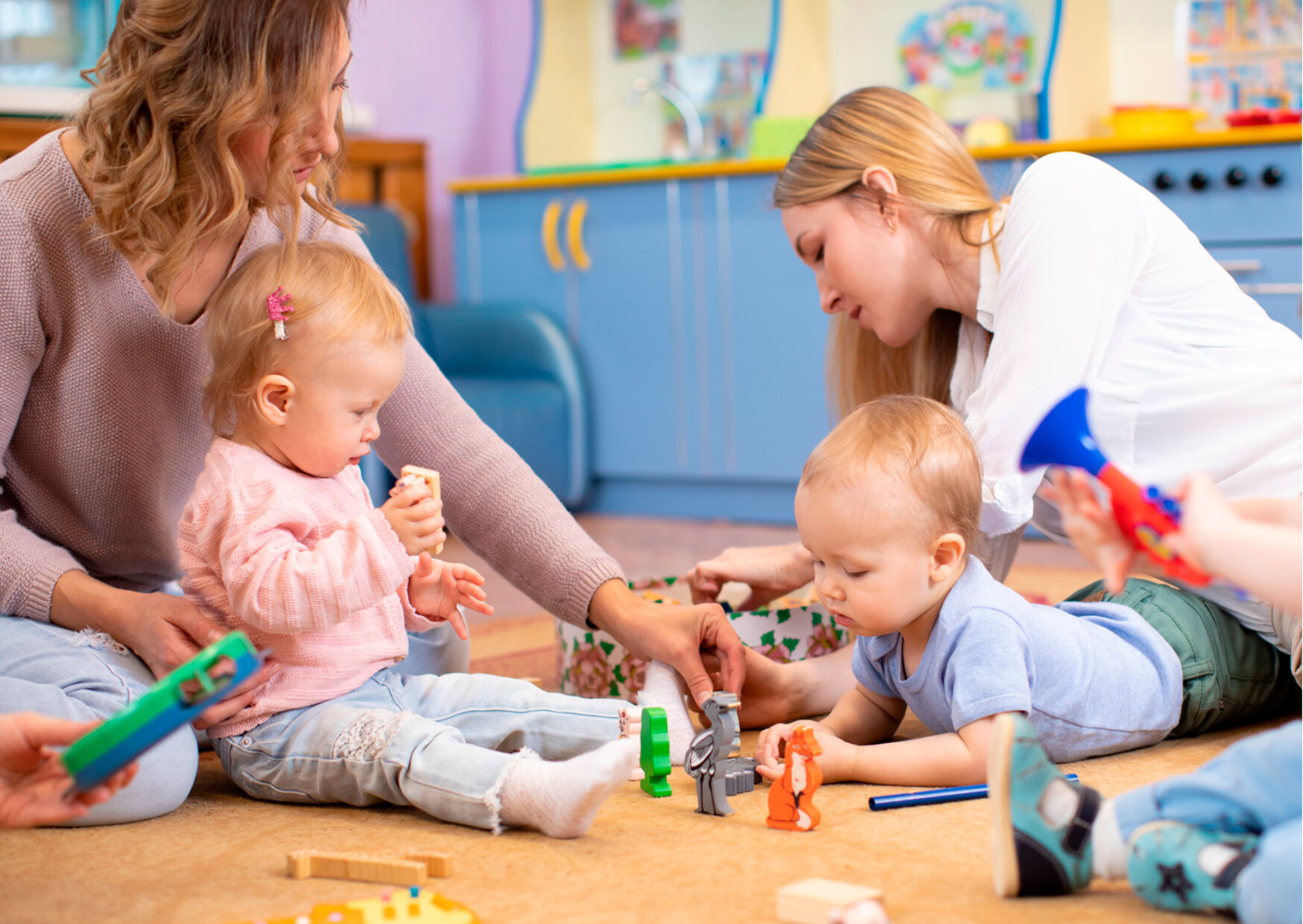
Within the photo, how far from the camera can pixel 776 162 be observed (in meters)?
2.93

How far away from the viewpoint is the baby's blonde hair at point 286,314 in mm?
1152

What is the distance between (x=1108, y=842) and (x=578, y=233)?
8.43 feet

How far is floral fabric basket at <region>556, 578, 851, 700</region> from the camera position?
1.43m

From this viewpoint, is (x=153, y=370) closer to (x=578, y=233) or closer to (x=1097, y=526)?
(x=1097, y=526)

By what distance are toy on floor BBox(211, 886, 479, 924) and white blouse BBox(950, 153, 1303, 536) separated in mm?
628

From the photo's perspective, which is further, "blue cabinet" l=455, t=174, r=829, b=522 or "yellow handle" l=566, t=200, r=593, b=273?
"yellow handle" l=566, t=200, r=593, b=273

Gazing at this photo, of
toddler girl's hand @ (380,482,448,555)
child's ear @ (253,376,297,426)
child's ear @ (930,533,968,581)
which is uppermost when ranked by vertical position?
child's ear @ (253,376,297,426)

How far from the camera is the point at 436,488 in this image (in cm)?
115

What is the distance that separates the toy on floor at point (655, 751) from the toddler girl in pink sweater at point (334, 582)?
46 mm

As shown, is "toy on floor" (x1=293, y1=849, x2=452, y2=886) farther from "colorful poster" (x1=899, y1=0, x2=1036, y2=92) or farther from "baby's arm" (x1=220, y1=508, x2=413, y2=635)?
"colorful poster" (x1=899, y1=0, x2=1036, y2=92)

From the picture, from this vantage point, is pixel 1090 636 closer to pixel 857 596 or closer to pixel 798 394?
pixel 857 596

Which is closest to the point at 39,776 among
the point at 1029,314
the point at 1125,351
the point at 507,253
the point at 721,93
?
the point at 1029,314

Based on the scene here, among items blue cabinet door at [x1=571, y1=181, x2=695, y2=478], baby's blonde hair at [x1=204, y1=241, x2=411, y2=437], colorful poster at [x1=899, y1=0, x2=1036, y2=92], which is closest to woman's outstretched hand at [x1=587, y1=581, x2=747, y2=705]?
baby's blonde hair at [x1=204, y1=241, x2=411, y2=437]

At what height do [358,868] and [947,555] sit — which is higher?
[947,555]
